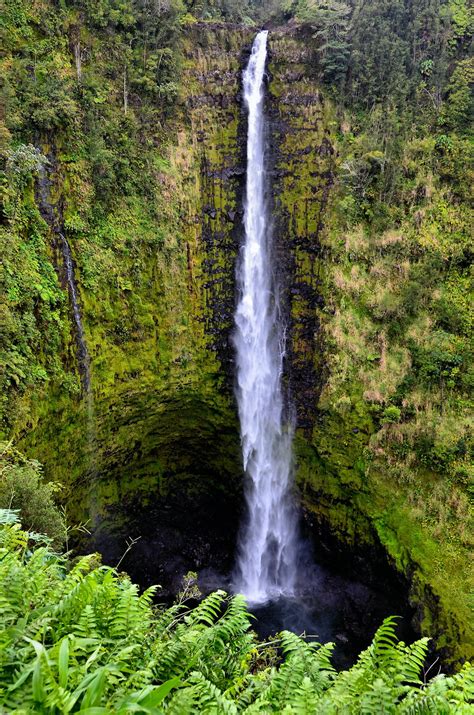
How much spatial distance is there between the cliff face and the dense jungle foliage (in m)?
9.68

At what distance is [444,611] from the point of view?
1164 cm

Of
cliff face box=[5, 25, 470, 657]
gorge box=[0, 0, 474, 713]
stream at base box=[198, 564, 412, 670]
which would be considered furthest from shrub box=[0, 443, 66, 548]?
stream at base box=[198, 564, 412, 670]

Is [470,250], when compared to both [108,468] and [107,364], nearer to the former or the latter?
[107,364]

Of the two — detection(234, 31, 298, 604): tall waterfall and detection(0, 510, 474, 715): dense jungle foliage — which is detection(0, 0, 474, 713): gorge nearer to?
detection(234, 31, 298, 604): tall waterfall

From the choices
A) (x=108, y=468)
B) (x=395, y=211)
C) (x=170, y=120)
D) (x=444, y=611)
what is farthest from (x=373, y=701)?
(x=170, y=120)

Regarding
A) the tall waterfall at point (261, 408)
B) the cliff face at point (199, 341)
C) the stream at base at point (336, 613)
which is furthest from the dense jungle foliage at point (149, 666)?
the tall waterfall at point (261, 408)

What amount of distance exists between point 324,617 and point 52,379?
10973 mm

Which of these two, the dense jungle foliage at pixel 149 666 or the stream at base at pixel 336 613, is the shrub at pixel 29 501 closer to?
the dense jungle foliage at pixel 149 666

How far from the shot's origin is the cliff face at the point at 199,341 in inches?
540

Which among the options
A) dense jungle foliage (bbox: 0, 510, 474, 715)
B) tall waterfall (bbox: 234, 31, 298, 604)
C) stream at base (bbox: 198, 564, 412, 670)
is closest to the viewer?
dense jungle foliage (bbox: 0, 510, 474, 715)

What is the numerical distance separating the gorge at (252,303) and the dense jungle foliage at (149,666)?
886cm

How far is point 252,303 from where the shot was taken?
1725 centimetres

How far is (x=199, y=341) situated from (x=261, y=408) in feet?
11.3

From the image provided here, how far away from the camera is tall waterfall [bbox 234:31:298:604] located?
655 inches
